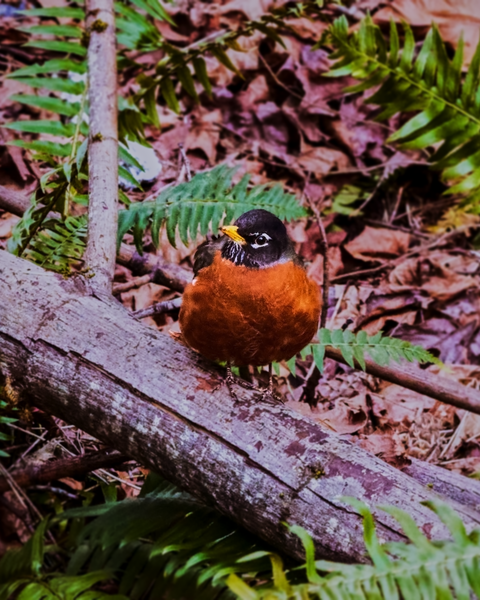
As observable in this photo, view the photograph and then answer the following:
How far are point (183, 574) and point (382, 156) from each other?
4881mm

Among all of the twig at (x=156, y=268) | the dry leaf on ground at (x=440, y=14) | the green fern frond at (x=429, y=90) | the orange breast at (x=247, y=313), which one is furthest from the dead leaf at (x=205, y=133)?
the orange breast at (x=247, y=313)

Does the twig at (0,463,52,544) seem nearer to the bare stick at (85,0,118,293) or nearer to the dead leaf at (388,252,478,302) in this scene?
the bare stick at (85,0,118,293)

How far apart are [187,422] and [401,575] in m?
0.91

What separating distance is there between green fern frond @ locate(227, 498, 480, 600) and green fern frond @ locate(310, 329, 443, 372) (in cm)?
163

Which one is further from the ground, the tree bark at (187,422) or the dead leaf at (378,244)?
the tree bark at (187,422)

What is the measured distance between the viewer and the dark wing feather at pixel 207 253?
2676 mm

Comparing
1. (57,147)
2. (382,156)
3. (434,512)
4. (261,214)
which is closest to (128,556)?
(434,512)

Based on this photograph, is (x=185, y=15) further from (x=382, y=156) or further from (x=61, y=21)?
(x=382, y=156)

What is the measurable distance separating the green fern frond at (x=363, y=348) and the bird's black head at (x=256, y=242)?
773mm

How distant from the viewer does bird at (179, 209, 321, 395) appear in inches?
95.1

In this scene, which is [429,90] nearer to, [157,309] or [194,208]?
[194,208]

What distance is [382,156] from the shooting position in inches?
230

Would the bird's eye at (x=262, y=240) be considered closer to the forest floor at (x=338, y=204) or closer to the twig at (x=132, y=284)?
the forest floor at (x=338, y=204)

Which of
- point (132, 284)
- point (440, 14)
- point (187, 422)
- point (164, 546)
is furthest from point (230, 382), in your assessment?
point (440, 14)
